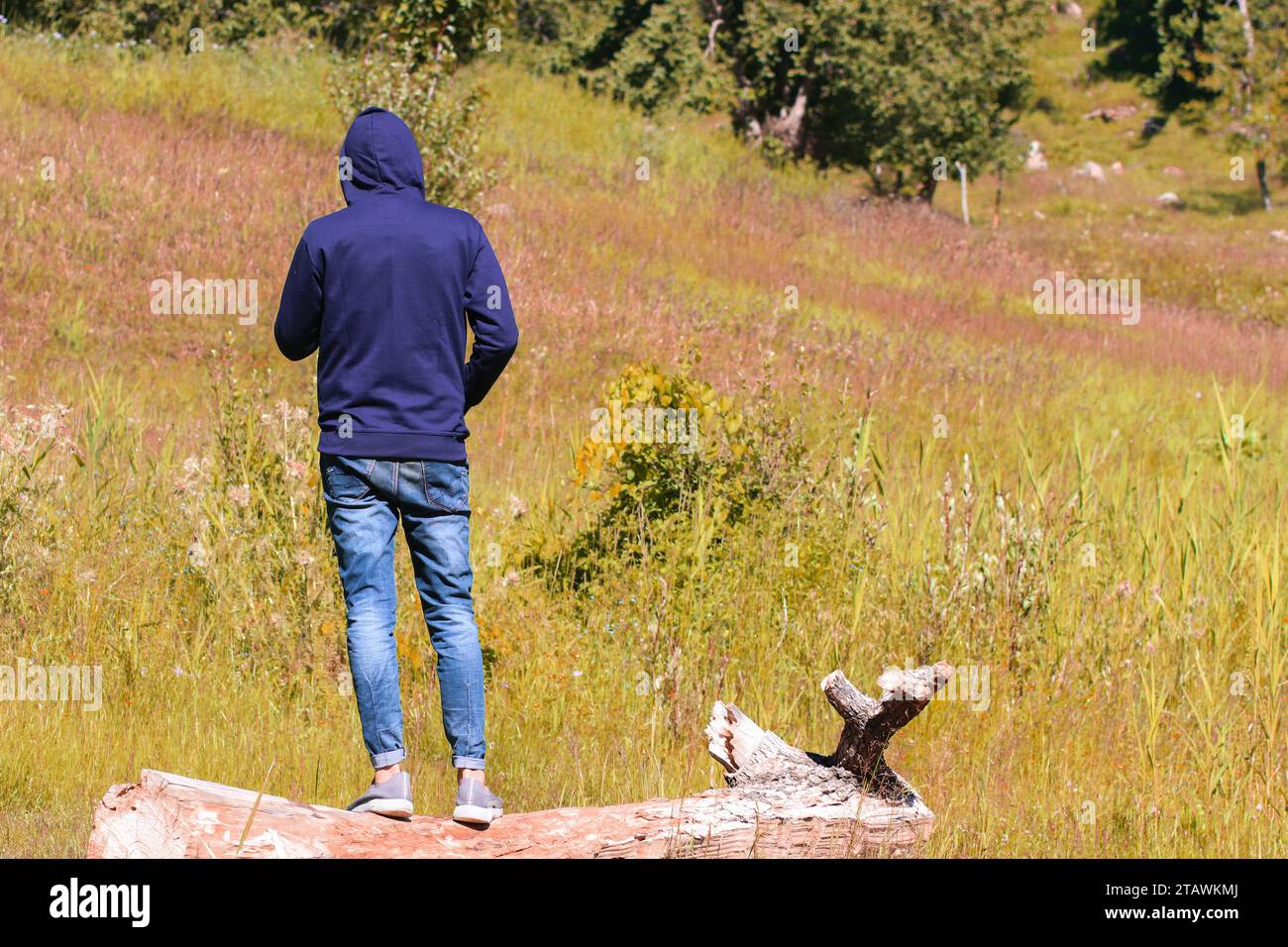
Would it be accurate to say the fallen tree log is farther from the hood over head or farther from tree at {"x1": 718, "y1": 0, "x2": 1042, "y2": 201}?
tree at {"x1": 718, "y1": 0, "x2": 1042, "y2": 201}

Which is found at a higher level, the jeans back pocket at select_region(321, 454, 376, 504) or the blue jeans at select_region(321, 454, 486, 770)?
the jeans back pocket at select_region(321, 454, 376, 504)

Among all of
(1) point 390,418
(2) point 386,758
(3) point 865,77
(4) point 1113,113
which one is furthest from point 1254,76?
(2) point 386,758

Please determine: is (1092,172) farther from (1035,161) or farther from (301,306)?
(301,306)

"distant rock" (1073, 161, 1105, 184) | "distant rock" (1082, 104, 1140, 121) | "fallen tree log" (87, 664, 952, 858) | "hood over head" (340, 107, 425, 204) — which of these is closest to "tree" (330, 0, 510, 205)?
"hood over head" (340, 107, 425, 204)

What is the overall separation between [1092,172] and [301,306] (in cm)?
5015

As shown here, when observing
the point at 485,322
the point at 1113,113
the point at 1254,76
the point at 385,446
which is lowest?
the point at 385,446

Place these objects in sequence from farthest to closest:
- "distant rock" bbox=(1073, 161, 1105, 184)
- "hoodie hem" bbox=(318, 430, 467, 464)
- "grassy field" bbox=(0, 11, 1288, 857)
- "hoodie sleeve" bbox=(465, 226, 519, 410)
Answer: "distant rock" bbox=(1073, 161, 1105, 184) < "grassy field" bbox=(0, 11, 1288, 857) < "hoodie sleeve" bbox=(465, 226, 519, 410) < "hoodie hem" bbox=(318, 430, 467, 464)

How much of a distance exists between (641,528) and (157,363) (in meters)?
6.07

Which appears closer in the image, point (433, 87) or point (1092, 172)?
point (433, 87)

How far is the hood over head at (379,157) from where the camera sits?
12.6 ft

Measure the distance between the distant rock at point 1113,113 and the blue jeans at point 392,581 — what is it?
60.5 m

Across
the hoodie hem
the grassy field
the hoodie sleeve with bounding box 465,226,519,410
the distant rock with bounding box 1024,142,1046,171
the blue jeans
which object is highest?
the distant rock with bounding box 1024,142,1046,171

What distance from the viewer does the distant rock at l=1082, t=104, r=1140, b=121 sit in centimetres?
5741

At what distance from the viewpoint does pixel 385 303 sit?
377cm
